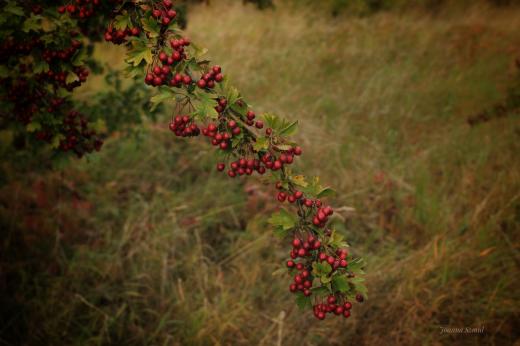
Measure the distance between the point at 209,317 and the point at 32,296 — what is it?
5.16 ft

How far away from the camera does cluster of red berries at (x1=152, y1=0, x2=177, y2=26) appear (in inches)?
60.9

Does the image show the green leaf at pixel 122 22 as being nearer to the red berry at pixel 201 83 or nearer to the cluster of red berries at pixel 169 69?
the cluster of red berries at pixel 169 69

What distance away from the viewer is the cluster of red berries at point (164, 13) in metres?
1.55

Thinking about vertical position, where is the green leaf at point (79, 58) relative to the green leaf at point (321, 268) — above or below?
above

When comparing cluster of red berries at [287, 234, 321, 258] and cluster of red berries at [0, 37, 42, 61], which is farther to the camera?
cluster of red berries at [0, 37, 42, 61]

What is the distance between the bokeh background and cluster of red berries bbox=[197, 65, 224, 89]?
3.90 ft

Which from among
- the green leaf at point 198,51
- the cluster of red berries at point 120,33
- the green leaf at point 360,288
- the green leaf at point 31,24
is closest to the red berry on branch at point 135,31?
the cluster of red berries at point 120,33

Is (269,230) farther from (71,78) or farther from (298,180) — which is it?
(71,78)

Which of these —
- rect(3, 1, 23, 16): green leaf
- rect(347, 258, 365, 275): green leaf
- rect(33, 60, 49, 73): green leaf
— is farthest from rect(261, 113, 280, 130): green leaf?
rect(3, 1, 23, 16): green leaf

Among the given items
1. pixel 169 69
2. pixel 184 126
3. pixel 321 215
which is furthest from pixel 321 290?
pixel 169 69

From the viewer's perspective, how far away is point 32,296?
10.7 ft

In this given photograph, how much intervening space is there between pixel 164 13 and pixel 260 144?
2.21 feet

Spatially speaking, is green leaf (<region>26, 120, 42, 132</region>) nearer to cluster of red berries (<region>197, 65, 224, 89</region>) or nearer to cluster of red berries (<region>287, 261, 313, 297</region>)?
cluster of red berries (<region>197, 65, 224, 89</region>)

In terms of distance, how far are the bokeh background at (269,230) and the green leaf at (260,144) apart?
0.93m
